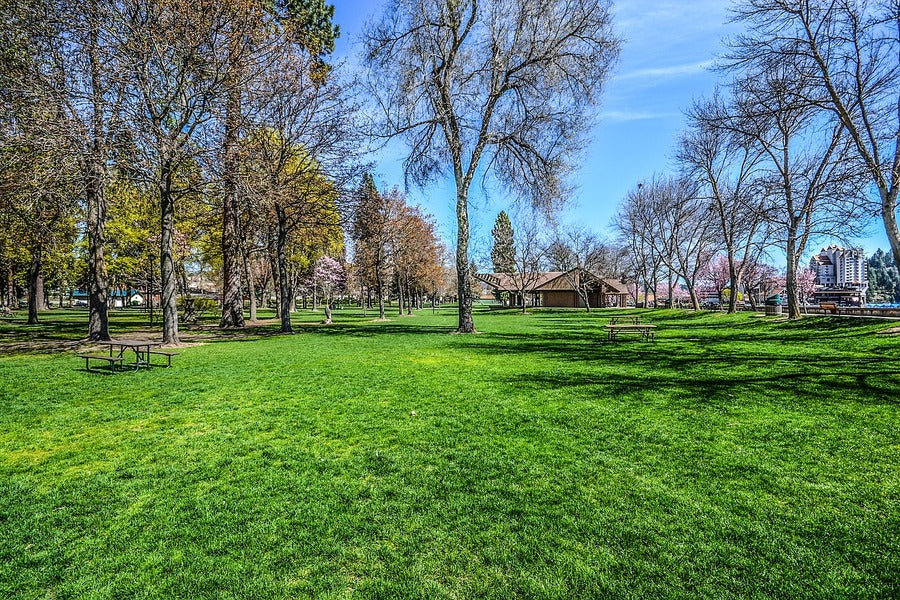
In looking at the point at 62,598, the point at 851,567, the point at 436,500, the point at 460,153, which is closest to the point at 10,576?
the point at 62,598

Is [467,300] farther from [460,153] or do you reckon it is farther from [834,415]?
[834,415]

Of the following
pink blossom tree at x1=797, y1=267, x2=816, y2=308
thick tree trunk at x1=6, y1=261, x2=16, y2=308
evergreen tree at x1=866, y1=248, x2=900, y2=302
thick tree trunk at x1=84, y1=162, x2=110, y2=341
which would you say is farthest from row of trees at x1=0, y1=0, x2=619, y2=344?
evergreen tree at x1=866, y1=248, x2=900, y2=302

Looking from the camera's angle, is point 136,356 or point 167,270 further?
point 167,270

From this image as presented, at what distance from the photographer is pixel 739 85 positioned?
17.0 m

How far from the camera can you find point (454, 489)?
157 inches

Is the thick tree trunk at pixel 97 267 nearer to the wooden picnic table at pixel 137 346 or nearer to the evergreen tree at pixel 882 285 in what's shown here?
the wooden picnic table at pixel 137 346

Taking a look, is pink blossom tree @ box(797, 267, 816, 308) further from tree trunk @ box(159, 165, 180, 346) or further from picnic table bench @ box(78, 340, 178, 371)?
picnic table bench @ box(78, 340, 178, 371)

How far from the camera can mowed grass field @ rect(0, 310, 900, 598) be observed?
279cm

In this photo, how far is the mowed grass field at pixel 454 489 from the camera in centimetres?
279

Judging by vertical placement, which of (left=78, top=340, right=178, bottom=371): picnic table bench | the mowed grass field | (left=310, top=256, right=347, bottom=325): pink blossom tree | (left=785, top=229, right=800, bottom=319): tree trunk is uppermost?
(left=310, top=256, right=347, bottom=325): pink blossom tree

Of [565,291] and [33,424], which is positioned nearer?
[33,424]

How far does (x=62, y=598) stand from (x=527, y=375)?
25.8 feet

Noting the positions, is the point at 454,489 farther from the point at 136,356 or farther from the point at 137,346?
the point at 136,356

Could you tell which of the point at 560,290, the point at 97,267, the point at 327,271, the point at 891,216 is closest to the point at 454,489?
the point at 97,267
